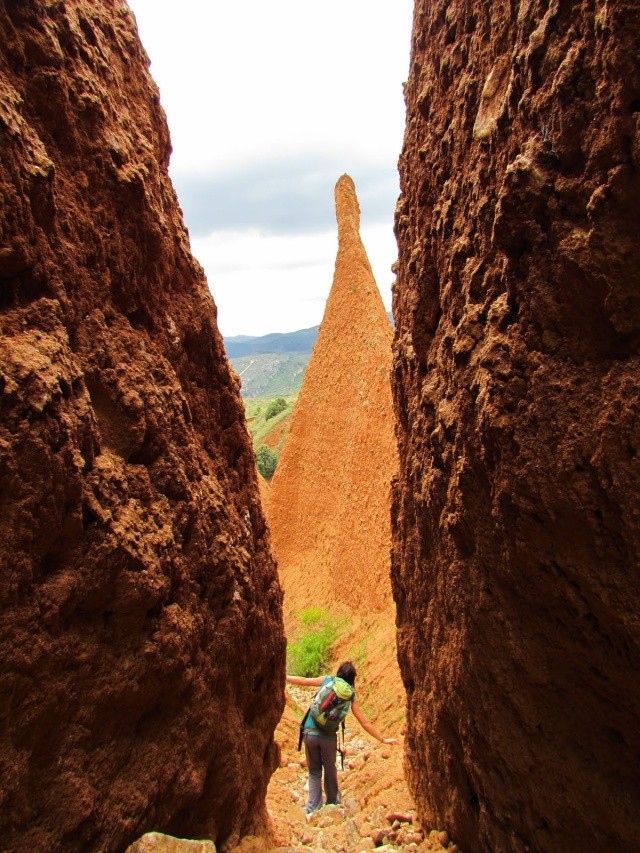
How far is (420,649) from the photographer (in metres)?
5.29

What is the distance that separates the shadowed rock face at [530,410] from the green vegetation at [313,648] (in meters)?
8.17

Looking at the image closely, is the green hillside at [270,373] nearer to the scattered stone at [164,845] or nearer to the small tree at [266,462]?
the small tree at [266,462]

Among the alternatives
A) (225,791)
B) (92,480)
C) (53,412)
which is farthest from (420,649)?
(53,412)

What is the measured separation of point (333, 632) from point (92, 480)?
36.3 feet

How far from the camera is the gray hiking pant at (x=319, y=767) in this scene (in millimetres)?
5906

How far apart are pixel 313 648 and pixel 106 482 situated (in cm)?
1061

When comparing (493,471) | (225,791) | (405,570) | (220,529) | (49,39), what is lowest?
(225,791)

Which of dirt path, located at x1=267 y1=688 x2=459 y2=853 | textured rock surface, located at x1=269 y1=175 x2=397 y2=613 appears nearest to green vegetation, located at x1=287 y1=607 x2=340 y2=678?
textured rock surface, located at x1=269 y1=175 x2=397 y2=613

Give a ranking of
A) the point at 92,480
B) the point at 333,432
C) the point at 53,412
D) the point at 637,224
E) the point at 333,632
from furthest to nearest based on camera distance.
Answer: the point at 333,432, the point at 333,632, the point at 92,480, the point at 53,412, the point at 637,224

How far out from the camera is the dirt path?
5215mm

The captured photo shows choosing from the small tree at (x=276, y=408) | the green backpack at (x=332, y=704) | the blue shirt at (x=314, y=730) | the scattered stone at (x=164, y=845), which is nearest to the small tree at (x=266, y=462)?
the small tree at (x=276, y=408)

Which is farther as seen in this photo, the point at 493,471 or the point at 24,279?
the point at 493,471

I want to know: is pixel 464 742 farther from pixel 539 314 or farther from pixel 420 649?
pixel 539 314

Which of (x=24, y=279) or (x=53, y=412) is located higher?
(x=24, y=279)
